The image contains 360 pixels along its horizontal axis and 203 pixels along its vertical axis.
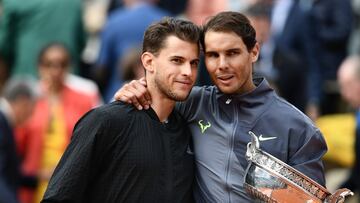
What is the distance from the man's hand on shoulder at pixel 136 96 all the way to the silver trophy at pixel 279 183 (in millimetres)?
712

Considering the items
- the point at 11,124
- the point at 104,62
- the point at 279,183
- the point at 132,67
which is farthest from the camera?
the point at 104,62

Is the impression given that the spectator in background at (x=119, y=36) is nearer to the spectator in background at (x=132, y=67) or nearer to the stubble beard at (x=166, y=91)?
the spectator in background at (x=132, y=67)

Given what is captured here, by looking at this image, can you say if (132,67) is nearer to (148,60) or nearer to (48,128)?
(48,128)

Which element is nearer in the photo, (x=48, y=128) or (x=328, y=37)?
(x=48, y=128)

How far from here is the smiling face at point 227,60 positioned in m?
6.59

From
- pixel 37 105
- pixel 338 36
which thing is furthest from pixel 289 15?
pixel 37 105

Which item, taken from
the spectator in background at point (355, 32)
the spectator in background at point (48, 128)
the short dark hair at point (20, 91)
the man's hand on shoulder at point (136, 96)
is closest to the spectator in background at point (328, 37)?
the spectator in background at point (355, 32)

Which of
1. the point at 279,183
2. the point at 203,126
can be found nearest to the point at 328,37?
the point at 203,126

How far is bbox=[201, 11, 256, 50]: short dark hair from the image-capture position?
661 centimetres

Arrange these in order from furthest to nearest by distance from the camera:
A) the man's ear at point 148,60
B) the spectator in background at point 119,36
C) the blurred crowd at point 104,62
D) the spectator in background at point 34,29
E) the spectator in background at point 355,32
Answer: the spectator in background at point 355,32
the spectator in background at point 34,29
the spectator in background at point 119,36
the blurred crowd at point 104,62
the man's ear at point 148,60

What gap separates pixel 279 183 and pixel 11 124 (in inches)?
167

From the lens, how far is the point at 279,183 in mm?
6289

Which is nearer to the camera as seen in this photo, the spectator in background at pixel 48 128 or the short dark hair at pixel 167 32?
the short dark hair at pixel 167 32

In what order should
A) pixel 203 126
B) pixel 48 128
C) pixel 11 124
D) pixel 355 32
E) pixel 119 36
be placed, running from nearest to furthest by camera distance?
pixel 203 126 < pixel 11 124 < pixel 48 128 < pixel 119 36 < pixel 355 32
